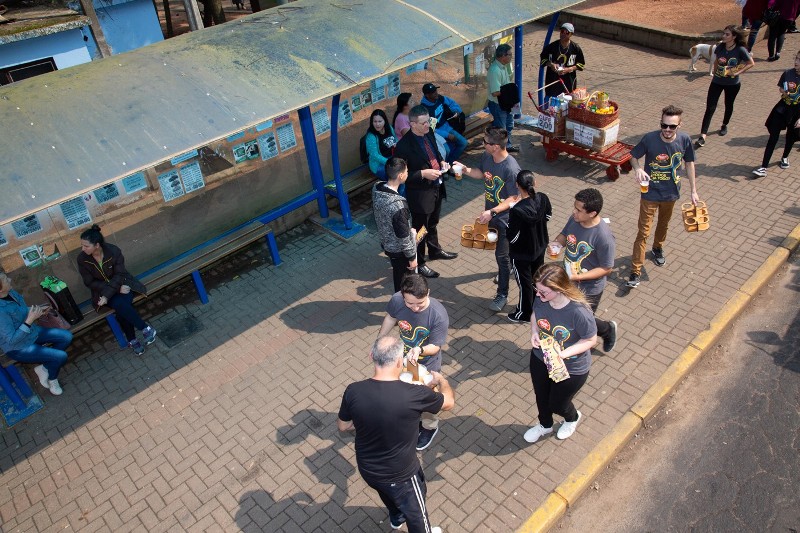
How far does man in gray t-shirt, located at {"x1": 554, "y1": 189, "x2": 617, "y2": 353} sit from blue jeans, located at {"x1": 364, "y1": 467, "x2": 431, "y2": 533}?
8.57ft

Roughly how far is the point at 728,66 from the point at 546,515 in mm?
8185

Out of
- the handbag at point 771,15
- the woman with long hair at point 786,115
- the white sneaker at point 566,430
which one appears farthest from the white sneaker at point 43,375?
the handbag at point 771,15

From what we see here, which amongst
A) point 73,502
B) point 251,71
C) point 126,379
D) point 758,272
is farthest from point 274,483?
point 758,272

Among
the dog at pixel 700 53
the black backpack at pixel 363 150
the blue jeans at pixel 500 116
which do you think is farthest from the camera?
the dog at pixel 700 53

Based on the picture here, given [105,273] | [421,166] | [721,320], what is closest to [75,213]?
[105,273]

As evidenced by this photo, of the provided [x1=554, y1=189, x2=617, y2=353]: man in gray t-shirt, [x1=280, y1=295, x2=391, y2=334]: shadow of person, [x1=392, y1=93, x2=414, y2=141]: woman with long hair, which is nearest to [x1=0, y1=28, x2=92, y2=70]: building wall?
[x1=392, y1=93, x2=414, y2=141]: woman with long hair

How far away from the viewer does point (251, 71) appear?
664 centimetres

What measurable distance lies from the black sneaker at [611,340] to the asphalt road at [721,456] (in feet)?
2.55

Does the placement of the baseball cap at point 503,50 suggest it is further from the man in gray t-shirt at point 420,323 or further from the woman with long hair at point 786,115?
the man in gray t-shirt at point 420,323

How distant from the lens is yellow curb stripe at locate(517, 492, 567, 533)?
4926mm

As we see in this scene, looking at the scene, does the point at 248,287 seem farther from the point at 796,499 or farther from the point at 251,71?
the point at 796,499

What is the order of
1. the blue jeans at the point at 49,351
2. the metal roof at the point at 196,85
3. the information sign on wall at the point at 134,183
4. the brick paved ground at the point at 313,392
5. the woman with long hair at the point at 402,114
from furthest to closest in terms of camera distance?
1. the woman with long hair at the point at 402,114
2. the information sign on wall at the point at 134,183
3. the blue jeans at the point at 49,351
4. the brick paved ground at the point at 313,392
5. the metal roof at the point at 196,85

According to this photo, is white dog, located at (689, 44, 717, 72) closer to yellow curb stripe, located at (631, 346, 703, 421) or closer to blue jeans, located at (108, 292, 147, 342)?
yellow curb stripe, located at (631, 346, 703, 421)

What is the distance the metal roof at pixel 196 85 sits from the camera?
5.18 metres
